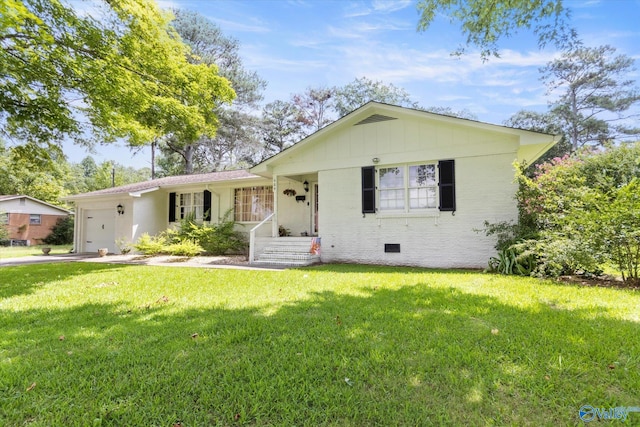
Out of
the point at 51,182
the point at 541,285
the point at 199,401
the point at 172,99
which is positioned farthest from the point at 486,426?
the point at 51,182

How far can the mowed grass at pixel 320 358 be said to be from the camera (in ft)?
6.68

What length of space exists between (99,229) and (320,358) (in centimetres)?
1678

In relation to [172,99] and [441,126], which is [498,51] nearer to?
[441,126]

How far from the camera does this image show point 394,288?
5.66 m

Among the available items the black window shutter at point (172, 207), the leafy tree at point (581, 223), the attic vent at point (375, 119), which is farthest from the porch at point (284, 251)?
the black window shutter at point (172, 207)

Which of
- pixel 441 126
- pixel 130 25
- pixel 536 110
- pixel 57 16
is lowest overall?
pixel 441 126

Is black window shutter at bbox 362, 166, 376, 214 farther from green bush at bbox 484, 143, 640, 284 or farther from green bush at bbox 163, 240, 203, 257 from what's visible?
green bush at bbox 163, 240, 203, 257

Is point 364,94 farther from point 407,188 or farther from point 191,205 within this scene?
point 407,188

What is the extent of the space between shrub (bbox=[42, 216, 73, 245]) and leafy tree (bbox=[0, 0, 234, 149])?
73.3 ft

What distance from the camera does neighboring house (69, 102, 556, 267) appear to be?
8422 mm

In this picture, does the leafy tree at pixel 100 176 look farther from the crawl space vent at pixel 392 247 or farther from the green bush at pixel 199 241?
the crawl space vent at pixel 392 247

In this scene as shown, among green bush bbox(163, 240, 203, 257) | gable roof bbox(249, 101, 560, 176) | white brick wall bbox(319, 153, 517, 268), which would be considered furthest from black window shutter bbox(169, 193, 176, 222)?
white brick wall bbox(319, 153, 517, 268)

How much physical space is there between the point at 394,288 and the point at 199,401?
4.15 m

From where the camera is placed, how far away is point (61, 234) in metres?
26.0
